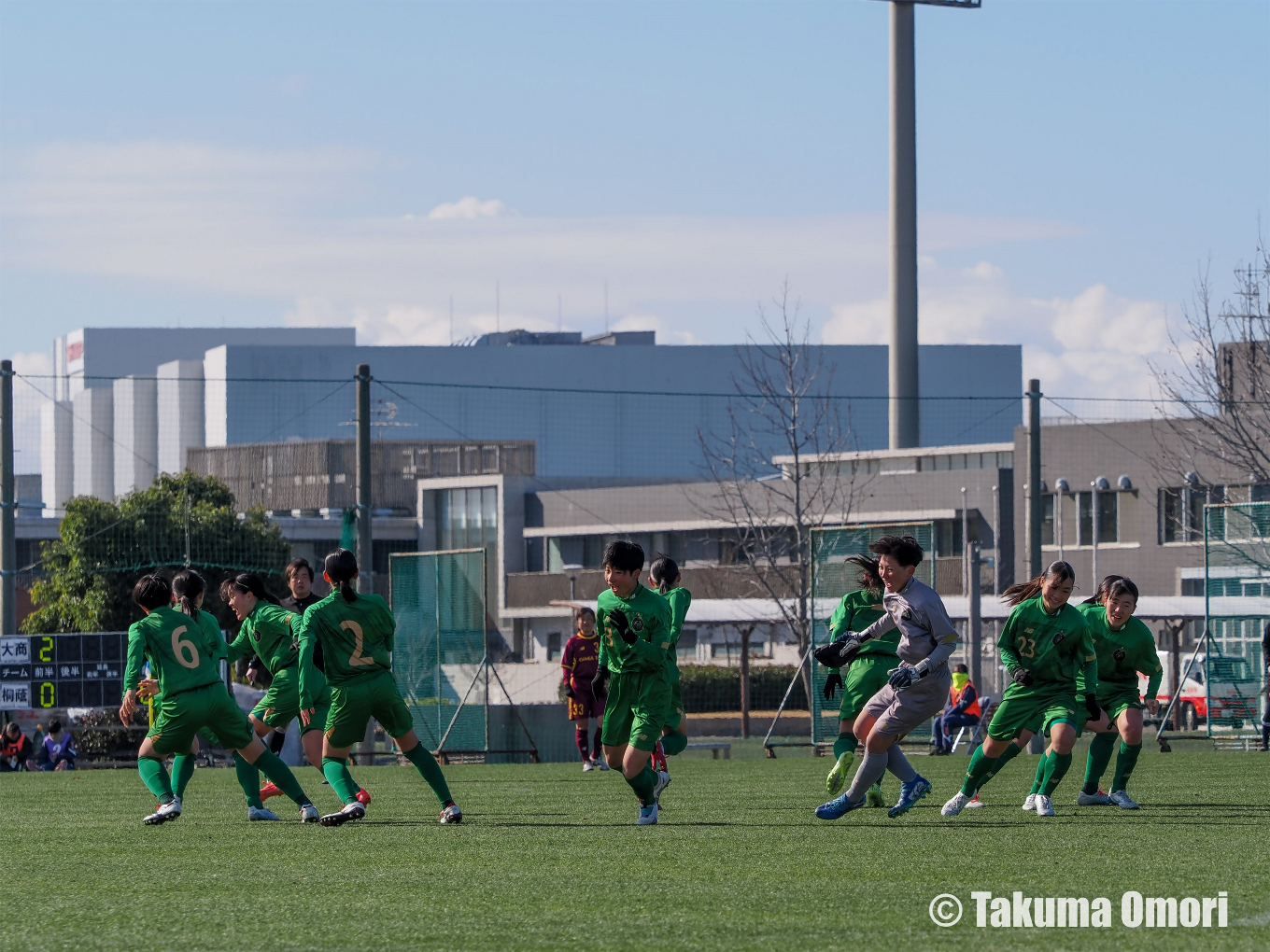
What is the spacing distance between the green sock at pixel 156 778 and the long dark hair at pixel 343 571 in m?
1.82

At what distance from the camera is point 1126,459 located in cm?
5853

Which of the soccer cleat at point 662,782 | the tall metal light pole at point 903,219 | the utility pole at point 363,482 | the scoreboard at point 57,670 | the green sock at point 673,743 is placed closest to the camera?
the soccer cleat at point 662,782

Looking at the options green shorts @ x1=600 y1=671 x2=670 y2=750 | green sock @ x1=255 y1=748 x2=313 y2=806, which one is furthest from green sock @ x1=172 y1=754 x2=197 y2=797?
green shorts @ x1=600 y1=671 x2=670 y2=750

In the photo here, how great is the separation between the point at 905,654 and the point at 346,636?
351 cm

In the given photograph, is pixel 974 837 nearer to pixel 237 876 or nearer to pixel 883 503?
pixel 237 876

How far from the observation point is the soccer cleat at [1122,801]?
12.1 metres

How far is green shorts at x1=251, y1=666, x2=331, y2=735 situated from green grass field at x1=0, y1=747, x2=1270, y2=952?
712 mm

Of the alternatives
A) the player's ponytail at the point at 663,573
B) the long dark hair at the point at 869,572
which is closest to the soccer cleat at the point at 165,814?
the player's ponytail at the point at 663,573

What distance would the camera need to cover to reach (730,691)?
49.3 meters

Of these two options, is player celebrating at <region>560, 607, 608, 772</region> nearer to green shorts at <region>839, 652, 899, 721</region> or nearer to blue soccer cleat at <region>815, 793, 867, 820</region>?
green shorts at <region>839, 652, 899, 721</region>

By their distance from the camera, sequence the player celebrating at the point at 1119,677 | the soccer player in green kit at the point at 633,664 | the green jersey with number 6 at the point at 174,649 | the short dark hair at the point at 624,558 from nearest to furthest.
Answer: the short dark hair at the point at 624,558 → the soccer player in green kit at the point at 633,664 → the green jersey with number 6 at the point at 174,649 → the player celebrating at the point at 1119,677

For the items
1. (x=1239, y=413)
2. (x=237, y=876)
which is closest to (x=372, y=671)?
(x=237, y=876)

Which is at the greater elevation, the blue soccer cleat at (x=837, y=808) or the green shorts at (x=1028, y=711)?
the green shorts at (x=1028, y=711)

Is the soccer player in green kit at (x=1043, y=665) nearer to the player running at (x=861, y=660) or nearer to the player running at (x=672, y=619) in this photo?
the player running at (x=861, y=660)
